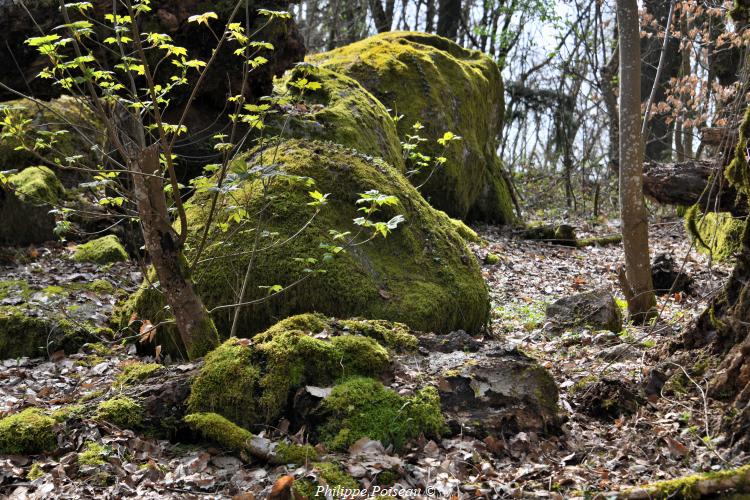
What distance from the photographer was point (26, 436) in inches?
126

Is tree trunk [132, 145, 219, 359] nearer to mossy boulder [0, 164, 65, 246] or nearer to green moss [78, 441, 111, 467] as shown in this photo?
green moss [78, 441, 111, 467]

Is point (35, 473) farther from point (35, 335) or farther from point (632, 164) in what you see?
point (632, 164)

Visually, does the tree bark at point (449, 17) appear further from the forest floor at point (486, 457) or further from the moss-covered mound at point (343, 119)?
the forest floor at point (486, 457)

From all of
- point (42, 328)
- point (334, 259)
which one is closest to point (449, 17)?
point (334, 259)

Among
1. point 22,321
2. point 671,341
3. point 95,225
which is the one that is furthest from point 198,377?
point 95,225

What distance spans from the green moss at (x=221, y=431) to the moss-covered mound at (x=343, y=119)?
3.74 metres

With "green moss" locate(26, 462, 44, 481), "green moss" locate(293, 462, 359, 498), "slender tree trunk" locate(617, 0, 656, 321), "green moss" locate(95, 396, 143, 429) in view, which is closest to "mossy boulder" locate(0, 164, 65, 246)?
"green moss" locate(95, 396, 143, 429)

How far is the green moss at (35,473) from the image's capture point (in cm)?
298

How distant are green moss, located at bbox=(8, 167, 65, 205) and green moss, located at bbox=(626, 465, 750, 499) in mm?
7582

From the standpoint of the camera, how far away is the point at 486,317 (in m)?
5.95

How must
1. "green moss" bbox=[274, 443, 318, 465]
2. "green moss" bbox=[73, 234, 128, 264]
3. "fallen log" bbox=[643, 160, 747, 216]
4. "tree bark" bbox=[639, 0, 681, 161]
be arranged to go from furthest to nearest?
"tree bark" bbox=[639, 0, 681, 161] → "green moss" bbox=[73, 234, 128, 264] → "fallen log" bbox=[643, 160, 747, 216] → "green moss" bbox=[274, 443, 318, 465]

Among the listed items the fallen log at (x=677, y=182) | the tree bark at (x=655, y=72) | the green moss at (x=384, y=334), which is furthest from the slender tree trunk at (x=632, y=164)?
the tree bark at (x=655, y=72)

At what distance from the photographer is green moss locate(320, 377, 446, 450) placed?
10.6 ft

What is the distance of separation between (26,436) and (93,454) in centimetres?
38
